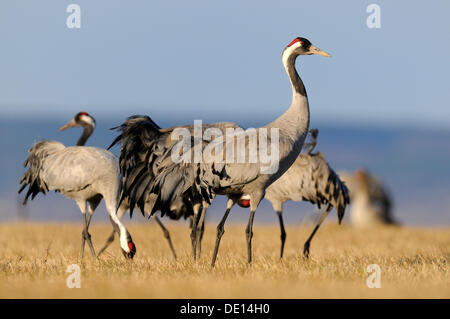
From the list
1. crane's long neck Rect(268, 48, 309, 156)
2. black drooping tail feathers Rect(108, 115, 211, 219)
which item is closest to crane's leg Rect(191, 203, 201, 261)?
black drooping tail feathers Rect(108, 115, 211, 219)

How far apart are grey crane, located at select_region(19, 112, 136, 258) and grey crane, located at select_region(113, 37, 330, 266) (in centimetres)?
97

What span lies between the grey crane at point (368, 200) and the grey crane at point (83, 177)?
12000 millimetres

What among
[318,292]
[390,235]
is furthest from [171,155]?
→ [390,235]

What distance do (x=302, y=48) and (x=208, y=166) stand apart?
1862 mm

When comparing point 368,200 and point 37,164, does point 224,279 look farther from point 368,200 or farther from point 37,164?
point 368,200

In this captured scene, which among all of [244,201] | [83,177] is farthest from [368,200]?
[83,177]

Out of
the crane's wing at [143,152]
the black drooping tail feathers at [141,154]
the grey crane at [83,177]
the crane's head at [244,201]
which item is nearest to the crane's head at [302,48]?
the crane's wing at [143,152]

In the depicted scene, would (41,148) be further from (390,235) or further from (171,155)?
(390,235)

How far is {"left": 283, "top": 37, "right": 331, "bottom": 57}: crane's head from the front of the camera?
7.49m

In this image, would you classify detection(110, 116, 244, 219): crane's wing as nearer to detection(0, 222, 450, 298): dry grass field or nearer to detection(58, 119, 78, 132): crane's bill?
detection(0, 222, 450, 298): dry grass field

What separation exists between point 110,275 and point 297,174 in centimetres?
436

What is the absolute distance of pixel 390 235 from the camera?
1520 centimetres

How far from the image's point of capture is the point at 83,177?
887cm

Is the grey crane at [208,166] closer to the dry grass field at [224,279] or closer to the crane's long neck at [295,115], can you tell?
the crane's long neck at [295,115]
